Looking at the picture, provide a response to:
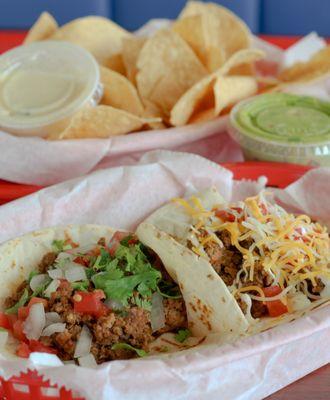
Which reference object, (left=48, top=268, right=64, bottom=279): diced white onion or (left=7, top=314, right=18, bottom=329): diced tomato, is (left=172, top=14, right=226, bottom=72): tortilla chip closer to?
(left=48, top=268, right=64, bottom=279): diced white onion

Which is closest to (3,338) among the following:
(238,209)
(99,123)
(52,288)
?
(52,288)

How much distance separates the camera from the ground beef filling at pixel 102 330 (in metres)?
1.44

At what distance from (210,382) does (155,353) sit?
0.24 meters

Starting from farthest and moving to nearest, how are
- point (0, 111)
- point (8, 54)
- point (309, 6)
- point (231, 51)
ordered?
point (309, 6) < point (231, 51) < point (8, 54) < point (0, 111)

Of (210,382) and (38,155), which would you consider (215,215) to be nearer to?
(210,382)

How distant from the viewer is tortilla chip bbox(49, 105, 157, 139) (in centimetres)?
215

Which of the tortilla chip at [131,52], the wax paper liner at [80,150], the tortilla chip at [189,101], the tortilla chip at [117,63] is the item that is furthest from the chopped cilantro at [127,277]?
the tortilla chip at [117,63]

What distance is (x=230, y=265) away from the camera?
1619 mm

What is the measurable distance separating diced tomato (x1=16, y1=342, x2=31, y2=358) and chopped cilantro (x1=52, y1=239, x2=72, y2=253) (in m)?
0.31

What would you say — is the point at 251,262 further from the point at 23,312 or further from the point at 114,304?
the point at 23,312

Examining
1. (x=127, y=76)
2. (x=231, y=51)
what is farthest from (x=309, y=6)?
(x=127, y=76)

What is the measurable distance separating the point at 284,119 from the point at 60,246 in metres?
0.93

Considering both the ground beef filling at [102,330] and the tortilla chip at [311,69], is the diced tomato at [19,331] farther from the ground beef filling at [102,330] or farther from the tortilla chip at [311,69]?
the tortilla chip at [311,69]

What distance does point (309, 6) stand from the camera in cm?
439
